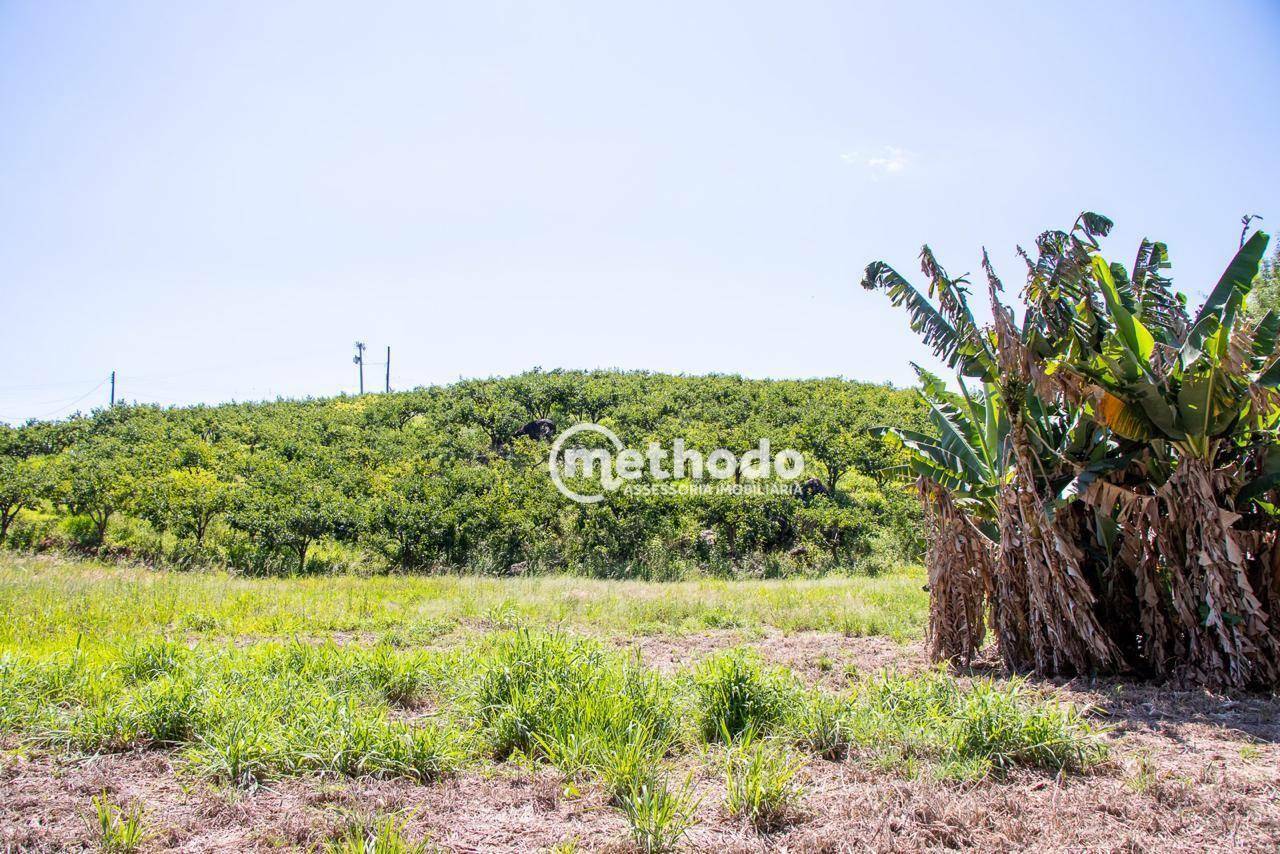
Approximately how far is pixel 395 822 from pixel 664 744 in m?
1.69

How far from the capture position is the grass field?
129 inches

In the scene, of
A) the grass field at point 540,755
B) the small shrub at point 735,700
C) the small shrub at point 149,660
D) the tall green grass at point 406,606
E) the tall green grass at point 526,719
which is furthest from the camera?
the tall green grass at point 406,606

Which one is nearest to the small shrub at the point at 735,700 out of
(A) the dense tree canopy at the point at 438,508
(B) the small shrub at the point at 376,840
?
(B) the small shrub at the point at 376,840

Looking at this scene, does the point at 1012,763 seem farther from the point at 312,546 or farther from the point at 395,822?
the point at 312,546

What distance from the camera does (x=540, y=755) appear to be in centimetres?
429

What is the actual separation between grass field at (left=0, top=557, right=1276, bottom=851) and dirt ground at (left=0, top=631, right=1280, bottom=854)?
0.01 m

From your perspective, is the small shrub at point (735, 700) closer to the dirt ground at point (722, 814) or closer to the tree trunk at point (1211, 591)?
the dirt ground at point (722, 814)

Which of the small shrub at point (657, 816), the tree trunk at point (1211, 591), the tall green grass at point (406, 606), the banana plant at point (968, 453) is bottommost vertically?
the tall green grass at point (406, 606)

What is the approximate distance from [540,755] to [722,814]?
1.37 meters

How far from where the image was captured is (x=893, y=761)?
154 inches

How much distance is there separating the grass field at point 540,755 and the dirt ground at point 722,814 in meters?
0.01

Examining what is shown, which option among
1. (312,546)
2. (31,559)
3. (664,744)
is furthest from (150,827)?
(31,559)

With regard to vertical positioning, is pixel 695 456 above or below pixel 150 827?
above

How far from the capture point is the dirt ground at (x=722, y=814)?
316 cm
